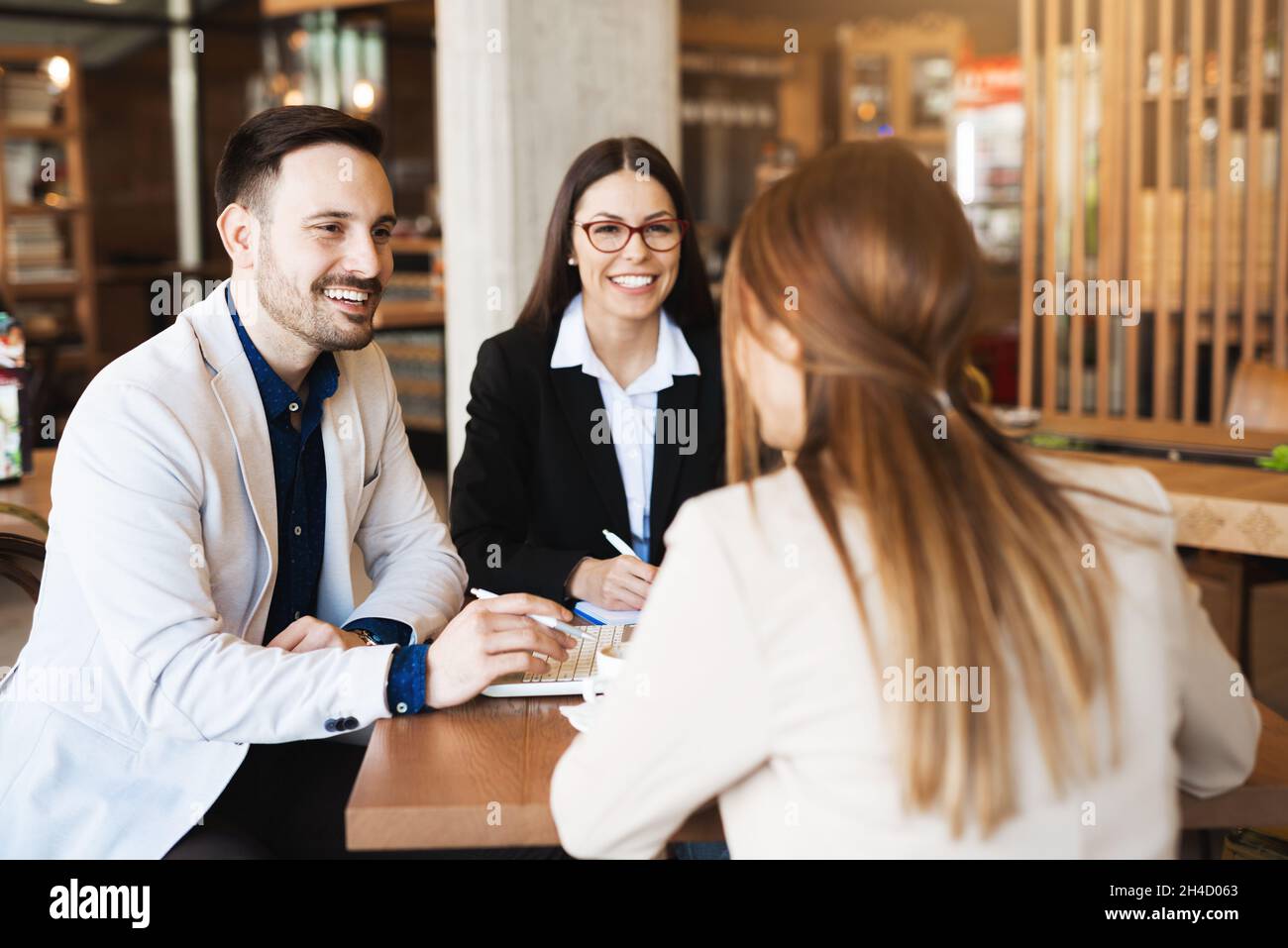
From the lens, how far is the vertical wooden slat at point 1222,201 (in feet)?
16.9

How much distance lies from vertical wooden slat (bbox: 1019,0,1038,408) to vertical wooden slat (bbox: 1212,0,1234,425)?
708mm

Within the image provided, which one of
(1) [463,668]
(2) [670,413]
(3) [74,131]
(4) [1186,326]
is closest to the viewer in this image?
(1) [463,668]

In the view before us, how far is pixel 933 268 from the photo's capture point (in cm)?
111

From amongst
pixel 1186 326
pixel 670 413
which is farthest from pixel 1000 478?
pixel 1186 326

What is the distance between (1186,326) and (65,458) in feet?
15.7

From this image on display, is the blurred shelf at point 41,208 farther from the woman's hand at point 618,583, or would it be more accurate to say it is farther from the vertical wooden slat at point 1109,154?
the woman's hand at point 618,583

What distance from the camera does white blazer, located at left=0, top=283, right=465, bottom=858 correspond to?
1598 millimetres

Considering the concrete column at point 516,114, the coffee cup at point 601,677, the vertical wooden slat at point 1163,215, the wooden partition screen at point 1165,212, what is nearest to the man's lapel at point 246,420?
the coffee cup at point 601,677

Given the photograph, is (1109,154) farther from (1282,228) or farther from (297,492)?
(297,492)

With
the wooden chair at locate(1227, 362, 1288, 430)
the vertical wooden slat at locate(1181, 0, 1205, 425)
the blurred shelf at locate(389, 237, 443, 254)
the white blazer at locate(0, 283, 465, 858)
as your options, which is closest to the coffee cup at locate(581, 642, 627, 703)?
the white blazer at locate(0, 283, 465, 858)

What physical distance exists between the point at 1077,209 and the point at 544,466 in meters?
3.71

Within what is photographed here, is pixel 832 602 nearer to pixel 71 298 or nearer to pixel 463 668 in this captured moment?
pixel 463 668

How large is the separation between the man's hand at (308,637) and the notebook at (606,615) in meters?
0.37

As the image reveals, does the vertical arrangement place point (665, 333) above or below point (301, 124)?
below
